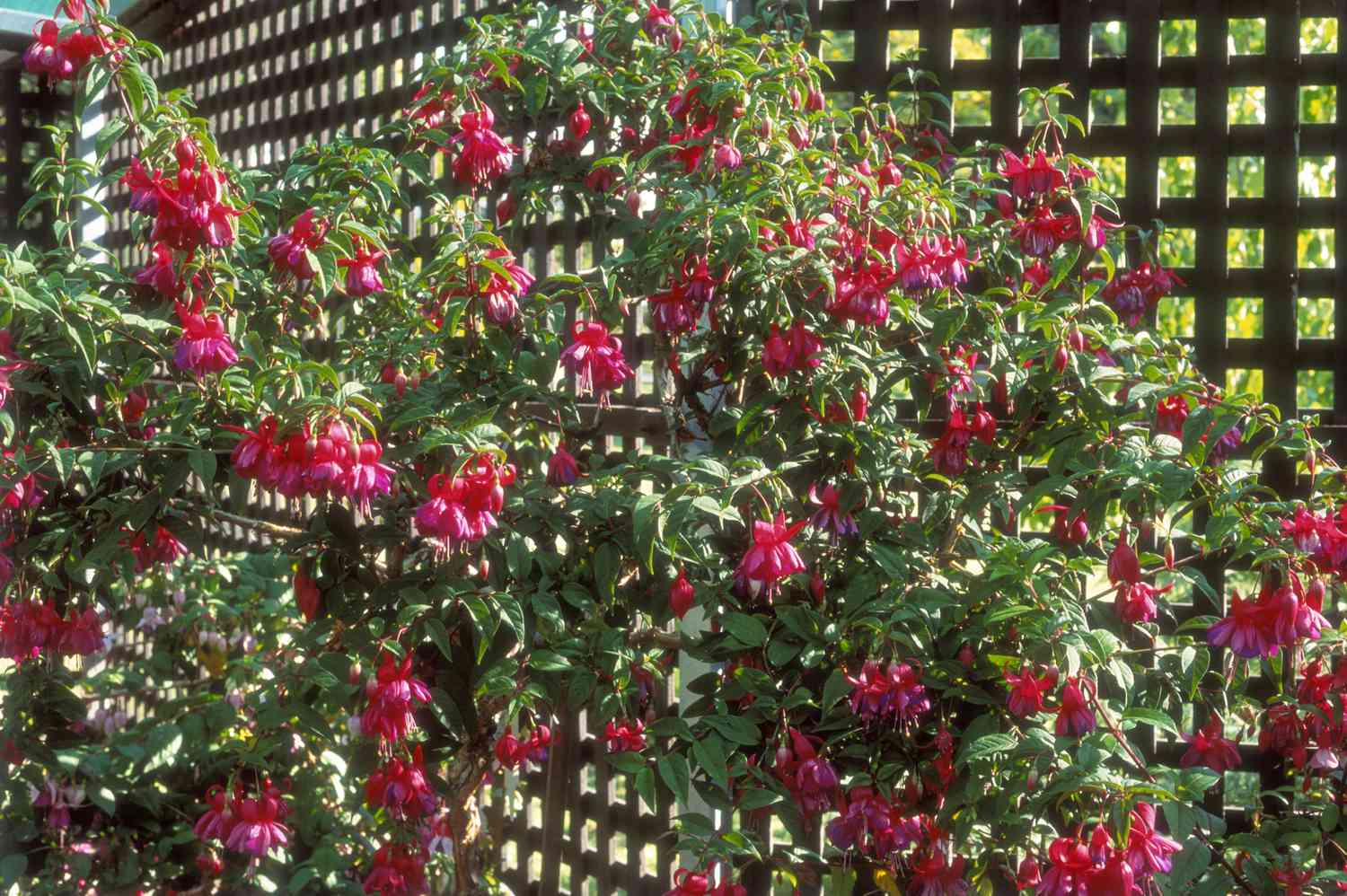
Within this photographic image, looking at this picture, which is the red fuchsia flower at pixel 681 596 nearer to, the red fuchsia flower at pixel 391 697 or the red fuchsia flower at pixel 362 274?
the red fuchsia flower at pixel 391 697

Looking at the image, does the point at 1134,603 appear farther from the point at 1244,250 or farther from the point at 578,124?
the point at 1244,250

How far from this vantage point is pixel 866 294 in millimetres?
1265

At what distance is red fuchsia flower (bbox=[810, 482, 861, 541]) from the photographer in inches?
52.2

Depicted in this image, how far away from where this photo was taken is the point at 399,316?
173cm

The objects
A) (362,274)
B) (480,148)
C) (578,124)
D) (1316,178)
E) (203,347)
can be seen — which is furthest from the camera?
(1316,178)

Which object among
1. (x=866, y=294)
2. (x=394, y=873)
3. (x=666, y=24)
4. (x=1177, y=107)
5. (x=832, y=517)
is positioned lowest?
(x=394, y=873)

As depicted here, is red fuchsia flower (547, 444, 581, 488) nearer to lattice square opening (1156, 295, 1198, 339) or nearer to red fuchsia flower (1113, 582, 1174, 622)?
red fuchsia flower (1113, 582, 1174, 622)

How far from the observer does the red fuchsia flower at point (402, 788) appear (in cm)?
127

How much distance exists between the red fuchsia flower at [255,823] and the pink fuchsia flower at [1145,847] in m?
0.82

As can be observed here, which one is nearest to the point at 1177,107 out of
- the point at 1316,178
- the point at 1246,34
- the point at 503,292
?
the point at 1246,34

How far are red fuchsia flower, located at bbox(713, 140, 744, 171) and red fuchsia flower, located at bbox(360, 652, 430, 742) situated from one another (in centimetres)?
61

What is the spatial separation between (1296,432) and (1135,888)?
1.46 feet

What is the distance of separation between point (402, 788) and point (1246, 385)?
1539 mm

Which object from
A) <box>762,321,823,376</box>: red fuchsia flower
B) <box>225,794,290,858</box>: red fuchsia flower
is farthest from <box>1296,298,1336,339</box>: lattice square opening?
<box>225,794,290,858</box>: red fuchsia flower
